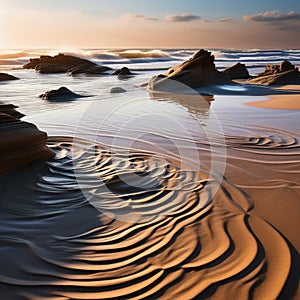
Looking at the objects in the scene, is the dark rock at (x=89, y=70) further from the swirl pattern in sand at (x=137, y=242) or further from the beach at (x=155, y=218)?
the swirl pattern in sand at (x=137, y=242)

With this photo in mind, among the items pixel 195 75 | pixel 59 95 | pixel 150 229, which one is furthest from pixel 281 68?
pixel 150 229

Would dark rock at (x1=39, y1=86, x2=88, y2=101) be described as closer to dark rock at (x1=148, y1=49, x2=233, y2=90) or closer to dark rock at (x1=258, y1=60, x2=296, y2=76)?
dark rock at (x1=148, y1=49, x2=233, y2=90)

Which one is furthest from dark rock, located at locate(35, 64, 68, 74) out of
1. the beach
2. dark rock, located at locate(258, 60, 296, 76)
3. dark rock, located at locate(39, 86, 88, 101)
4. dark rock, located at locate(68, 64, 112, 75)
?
the beach

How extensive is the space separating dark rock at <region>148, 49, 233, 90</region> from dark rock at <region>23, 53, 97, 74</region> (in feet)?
49.3

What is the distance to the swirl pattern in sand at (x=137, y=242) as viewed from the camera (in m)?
2.17

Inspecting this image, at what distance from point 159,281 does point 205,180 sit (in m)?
1.88

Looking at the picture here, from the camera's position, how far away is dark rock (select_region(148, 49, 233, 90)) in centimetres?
1431

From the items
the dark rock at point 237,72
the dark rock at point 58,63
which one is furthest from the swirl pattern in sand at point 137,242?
the dark rock at point 58,63

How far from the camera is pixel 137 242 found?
2.69m

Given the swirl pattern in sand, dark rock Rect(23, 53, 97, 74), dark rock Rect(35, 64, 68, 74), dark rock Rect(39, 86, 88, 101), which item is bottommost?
the swirl pattern in sand

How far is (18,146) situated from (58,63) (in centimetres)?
3032

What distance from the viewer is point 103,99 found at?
11.6 meters

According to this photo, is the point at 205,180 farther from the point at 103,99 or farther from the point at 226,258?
the point at 103,99

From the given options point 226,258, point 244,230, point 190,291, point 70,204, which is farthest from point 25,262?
point 244,230
